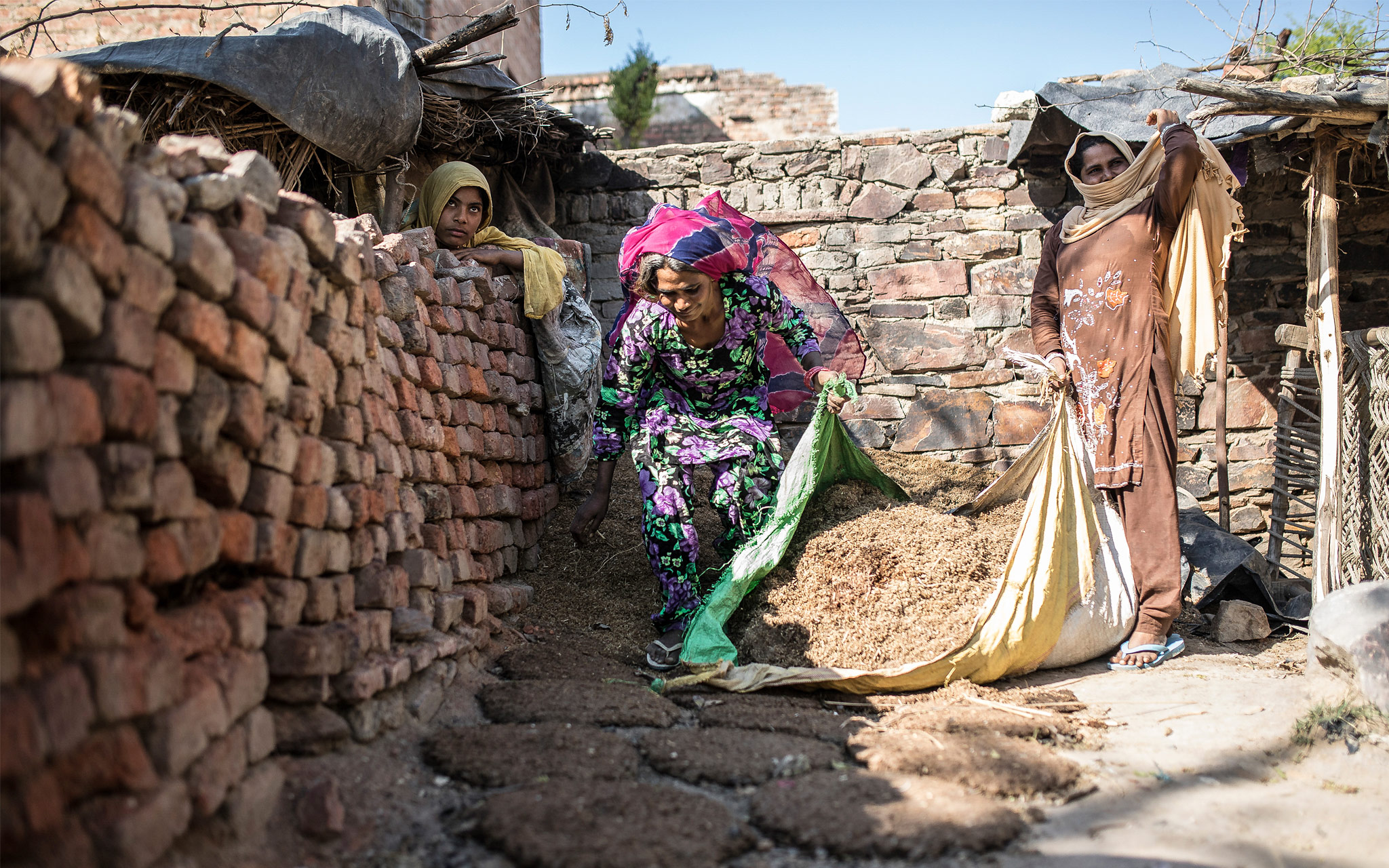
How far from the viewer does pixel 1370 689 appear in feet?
9.02

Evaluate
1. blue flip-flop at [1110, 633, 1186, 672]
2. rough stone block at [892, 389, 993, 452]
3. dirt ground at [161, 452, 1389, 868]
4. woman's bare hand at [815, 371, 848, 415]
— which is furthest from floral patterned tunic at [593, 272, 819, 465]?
rough stone block at [892, 389, 993, 452]

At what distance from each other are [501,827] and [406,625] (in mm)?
839

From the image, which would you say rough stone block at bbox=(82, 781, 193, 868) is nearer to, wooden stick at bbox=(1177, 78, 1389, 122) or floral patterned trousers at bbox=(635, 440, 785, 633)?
floral patterned trousers at bbox=(635, 440, 785, 633)

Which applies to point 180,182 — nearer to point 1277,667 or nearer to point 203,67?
point 203,67

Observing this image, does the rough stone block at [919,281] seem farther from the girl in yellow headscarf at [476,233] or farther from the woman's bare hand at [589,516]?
the woman's bare hand at [589,516]

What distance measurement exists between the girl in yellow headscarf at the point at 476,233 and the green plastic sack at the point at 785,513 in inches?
53.9

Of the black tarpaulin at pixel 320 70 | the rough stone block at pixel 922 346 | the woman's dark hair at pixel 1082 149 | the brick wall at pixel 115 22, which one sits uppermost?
the brick wall at pixel 115 22

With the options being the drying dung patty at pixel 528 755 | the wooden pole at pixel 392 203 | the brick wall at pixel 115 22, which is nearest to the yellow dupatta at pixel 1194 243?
the drying dung patty at pixel 528 755

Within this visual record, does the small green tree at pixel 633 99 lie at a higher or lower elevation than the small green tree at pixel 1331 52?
higher

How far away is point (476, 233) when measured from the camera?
436 cm

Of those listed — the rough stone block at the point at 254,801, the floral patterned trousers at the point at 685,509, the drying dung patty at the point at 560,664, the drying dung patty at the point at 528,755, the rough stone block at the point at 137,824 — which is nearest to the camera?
the rough stone block at the point at 137,824

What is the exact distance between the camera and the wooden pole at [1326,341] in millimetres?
3980

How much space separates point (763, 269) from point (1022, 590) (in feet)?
6.99

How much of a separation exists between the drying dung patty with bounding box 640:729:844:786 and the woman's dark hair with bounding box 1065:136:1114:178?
2.65 metres
